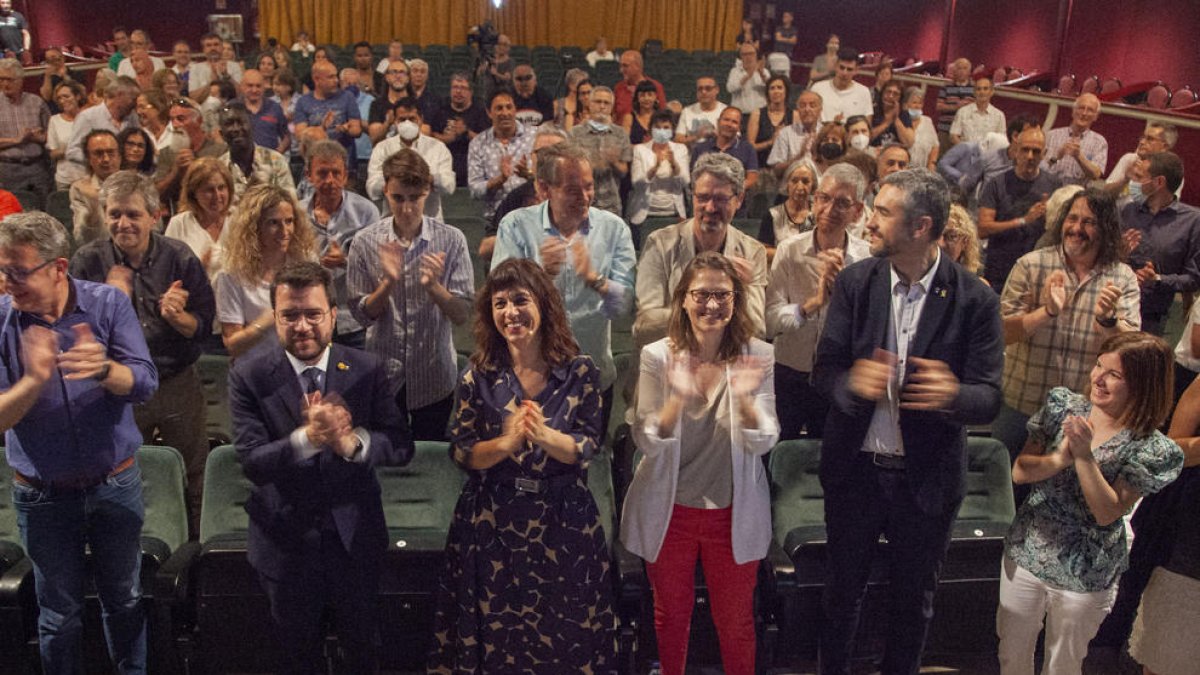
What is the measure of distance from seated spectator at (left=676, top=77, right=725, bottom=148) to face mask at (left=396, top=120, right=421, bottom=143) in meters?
2.03

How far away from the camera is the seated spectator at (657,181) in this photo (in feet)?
18.7

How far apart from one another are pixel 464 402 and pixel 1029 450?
1.60 meters

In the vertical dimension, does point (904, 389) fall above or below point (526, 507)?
above

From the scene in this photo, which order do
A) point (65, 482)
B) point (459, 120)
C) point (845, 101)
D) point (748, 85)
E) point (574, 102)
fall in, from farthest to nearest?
point (748, 85)
point (574, 102)
point (845, 101)
point (459, 120)
point (65, 482)

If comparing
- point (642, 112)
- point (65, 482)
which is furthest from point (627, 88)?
point (65, 482)

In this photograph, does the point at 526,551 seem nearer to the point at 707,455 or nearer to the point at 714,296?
the point at 707,455

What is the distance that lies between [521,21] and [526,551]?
1497cm

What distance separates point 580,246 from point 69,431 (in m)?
1.58

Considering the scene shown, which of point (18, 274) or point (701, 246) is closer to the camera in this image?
point (18, 274)

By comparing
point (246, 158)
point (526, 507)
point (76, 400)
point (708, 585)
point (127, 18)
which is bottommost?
point (708, 585)

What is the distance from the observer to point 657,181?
5762 mm

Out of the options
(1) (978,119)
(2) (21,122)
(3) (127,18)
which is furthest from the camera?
(3) (127,18)

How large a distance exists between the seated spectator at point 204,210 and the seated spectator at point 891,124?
4.76 meters

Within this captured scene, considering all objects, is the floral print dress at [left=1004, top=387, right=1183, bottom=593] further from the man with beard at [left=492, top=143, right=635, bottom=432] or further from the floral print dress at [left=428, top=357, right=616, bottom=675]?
the man with beard at [left=492, top=143, right=635, bottom=432]
